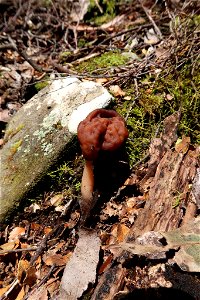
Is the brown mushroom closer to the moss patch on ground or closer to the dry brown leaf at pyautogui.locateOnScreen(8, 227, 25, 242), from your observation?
the moss patch on ground

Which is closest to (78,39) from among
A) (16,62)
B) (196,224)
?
(16,62)

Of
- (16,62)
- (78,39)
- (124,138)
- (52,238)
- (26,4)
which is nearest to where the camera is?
(124,138)

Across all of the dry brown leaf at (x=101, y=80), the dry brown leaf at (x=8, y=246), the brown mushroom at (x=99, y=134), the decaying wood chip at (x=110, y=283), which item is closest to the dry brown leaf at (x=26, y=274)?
the dry brown leaf at (x=8, y=246)

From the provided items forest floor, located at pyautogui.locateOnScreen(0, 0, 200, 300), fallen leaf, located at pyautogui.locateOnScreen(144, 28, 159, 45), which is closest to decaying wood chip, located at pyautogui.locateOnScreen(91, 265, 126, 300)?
forest floor, located at pyautogui.locateOnScreen(0, 0, 200, 300)

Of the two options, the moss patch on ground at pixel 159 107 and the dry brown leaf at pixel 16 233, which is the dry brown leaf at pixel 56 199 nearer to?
the dry brown leaf at pixel 16 233

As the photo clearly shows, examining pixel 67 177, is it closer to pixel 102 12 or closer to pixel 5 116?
pixel 5 116

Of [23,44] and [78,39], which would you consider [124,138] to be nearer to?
[78,39]
